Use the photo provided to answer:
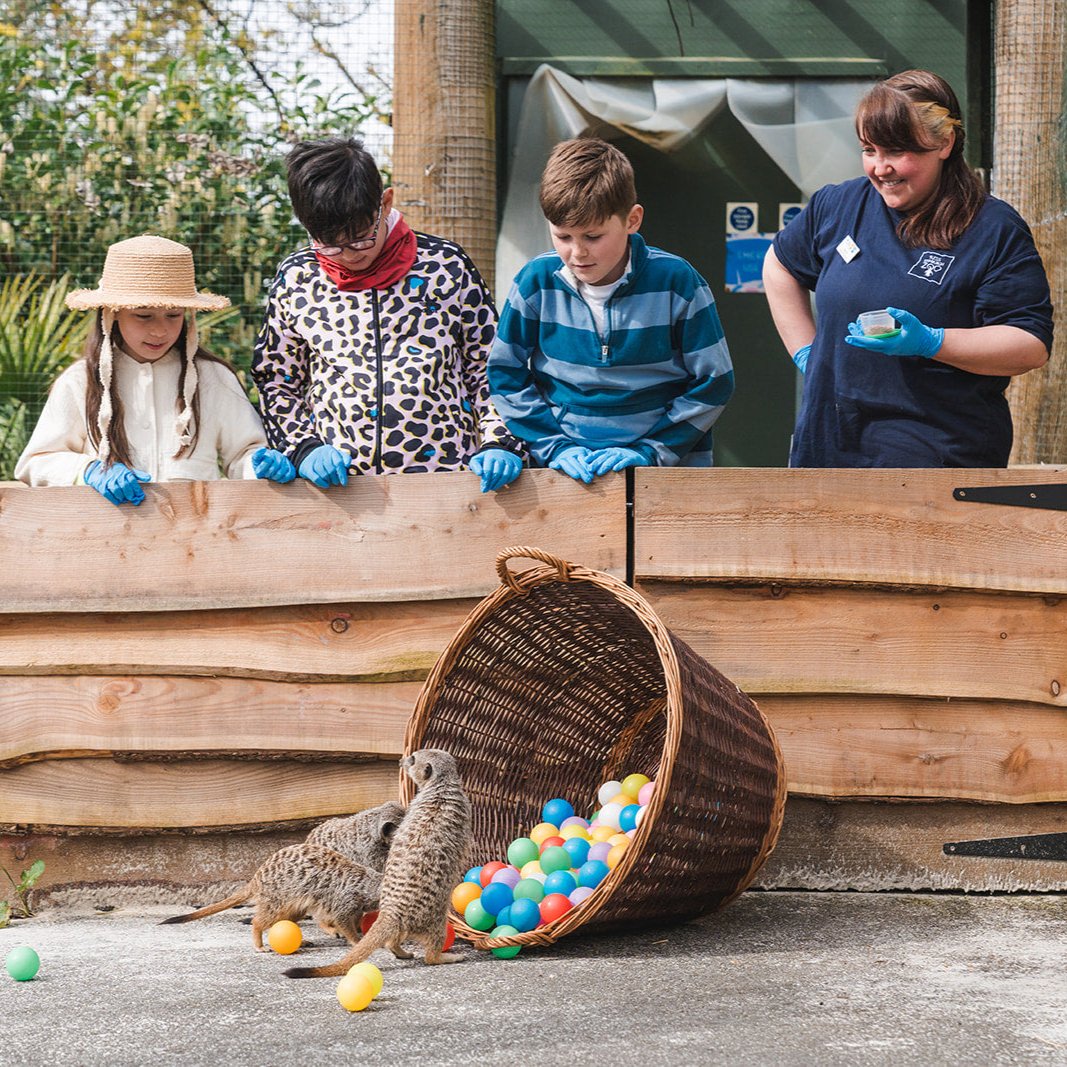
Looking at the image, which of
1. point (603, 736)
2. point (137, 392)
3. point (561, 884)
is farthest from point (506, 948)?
point (137, 392)

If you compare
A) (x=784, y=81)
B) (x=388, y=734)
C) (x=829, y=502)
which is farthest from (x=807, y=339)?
(x=784, y=81)

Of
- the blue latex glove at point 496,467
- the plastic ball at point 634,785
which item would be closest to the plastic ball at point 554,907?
the plastic ball at point 634,785

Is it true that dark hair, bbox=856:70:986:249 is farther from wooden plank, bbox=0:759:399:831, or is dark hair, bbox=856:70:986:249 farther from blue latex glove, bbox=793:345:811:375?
wooden plank, bbox=0:759:399:831

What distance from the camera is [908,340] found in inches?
130

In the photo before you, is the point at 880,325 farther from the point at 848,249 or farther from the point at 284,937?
the point at 284,937

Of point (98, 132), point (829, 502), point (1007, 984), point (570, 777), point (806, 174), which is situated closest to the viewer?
point (1007, 984)

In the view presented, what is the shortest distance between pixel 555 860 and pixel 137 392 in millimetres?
1636

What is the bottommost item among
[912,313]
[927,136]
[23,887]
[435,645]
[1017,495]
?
[23,887]

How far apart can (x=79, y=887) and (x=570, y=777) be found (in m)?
1.33

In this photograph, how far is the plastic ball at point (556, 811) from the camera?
3.60 metres

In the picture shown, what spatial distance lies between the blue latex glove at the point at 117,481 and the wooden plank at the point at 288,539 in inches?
1.5

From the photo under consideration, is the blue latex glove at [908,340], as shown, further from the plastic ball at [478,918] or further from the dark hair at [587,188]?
the plastic ball at [478,918]

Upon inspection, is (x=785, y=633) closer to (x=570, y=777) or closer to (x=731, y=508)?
(x=731, y=508)

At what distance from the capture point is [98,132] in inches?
247
